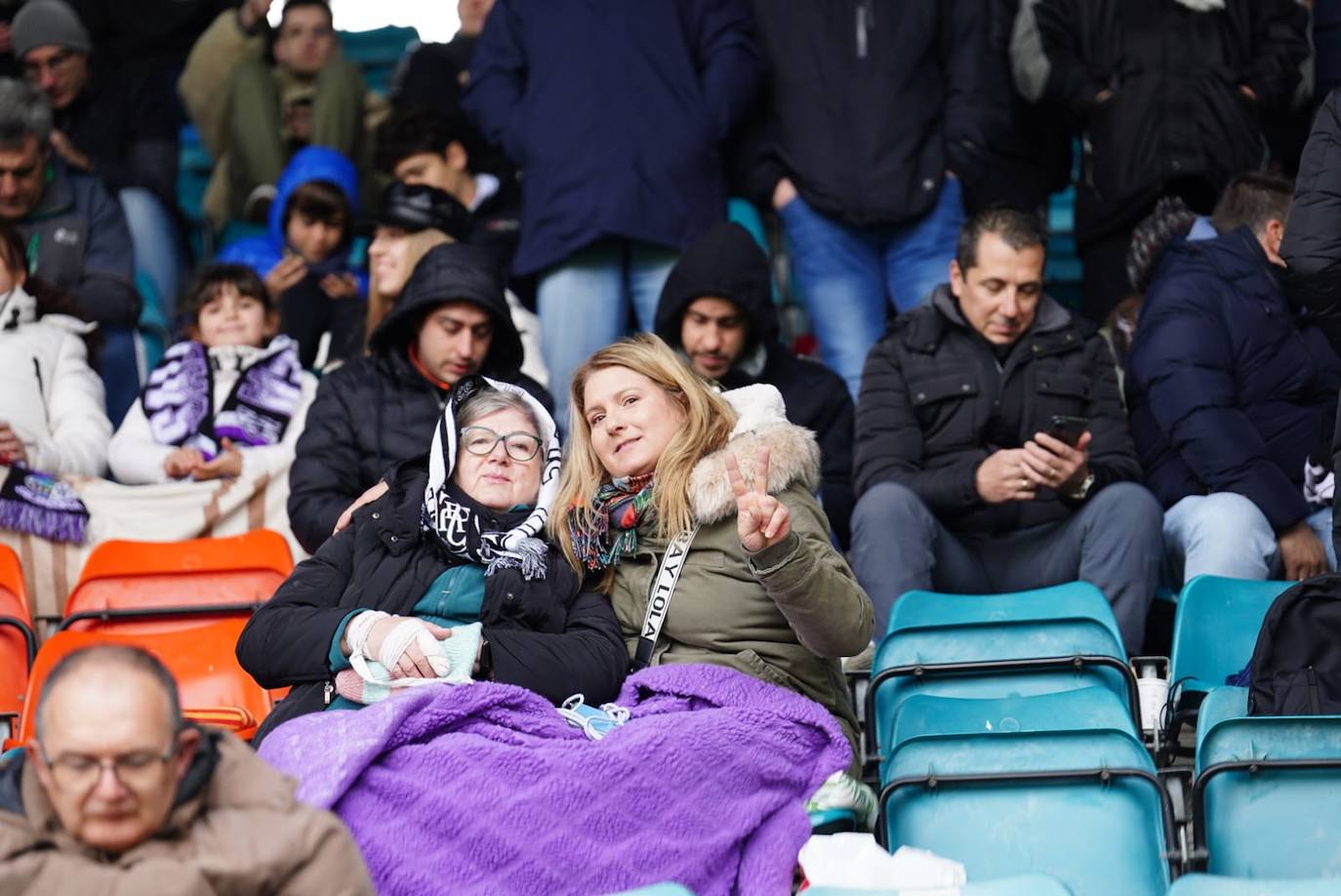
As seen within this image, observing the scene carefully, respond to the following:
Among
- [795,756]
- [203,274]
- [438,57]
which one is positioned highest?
[438,57]

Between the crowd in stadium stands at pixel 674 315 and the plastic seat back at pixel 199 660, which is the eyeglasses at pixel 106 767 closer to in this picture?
the crowd in stadium stands at pixel 674 315

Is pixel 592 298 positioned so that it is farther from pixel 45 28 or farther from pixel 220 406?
pixel 45 28

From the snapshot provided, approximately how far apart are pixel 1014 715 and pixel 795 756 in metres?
0.62

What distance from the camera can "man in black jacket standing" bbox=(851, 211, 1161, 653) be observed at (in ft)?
15.5

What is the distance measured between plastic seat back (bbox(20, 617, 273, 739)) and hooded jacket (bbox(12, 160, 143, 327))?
1740mm

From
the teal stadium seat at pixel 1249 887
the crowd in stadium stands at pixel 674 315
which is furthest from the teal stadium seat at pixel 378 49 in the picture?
the teal stadium seat at pixel 1249 887

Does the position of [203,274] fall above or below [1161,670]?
above

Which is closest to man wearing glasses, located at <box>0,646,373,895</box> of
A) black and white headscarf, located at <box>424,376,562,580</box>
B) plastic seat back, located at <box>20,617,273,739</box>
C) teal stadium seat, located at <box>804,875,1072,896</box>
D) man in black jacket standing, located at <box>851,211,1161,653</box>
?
teal stadium seat, located at <box>804,875,1072,896</box>

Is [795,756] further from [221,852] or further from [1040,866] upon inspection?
[221,852]

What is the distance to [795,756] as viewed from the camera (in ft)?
11.3

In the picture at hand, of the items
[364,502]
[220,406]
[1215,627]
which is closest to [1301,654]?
[1215,627]

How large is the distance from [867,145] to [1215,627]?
7.28ft

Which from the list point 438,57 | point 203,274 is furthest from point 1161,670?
point 438,57

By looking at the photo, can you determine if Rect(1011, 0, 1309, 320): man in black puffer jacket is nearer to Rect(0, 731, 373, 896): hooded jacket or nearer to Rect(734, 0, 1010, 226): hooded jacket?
Rect(734, 0, 1010, 226): hooded jacket
